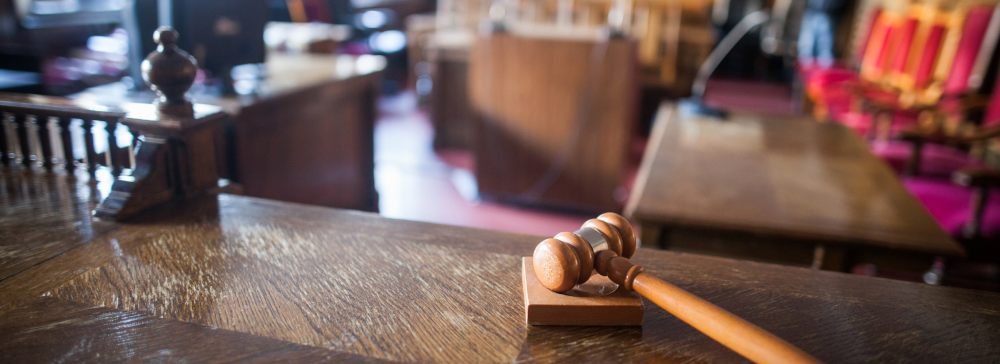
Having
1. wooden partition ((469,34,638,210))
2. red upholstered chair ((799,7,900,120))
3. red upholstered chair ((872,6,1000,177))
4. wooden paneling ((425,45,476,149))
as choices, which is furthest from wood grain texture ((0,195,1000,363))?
red upholstered chair ((799,7,900,120))

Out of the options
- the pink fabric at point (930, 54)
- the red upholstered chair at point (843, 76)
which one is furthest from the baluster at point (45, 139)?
the pink fabric at point (930, 54)

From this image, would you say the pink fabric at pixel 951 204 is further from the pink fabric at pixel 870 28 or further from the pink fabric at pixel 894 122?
the pink fabric at pixel 870 28

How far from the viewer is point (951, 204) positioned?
2.13 meters

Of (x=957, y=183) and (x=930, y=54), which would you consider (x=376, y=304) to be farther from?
(x=930, y=54)

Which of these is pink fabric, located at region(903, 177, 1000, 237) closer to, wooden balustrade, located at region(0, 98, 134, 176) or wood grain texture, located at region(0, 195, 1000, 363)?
wood grain texture, located at region(0, 195, 1000, 363)

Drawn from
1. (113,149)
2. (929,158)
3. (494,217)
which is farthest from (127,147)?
(929,158)

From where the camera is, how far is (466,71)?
4309mm

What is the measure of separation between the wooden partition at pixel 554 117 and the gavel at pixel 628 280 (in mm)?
2480

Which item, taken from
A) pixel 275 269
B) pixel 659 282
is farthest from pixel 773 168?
pixel 275 269

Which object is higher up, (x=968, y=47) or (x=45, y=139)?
(x=968, y=47)

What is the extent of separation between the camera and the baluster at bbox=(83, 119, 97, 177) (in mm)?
1086

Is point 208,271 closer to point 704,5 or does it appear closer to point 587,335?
point 587,335

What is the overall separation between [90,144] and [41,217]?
0.19 metres

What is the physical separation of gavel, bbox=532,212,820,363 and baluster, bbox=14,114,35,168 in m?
1.07
